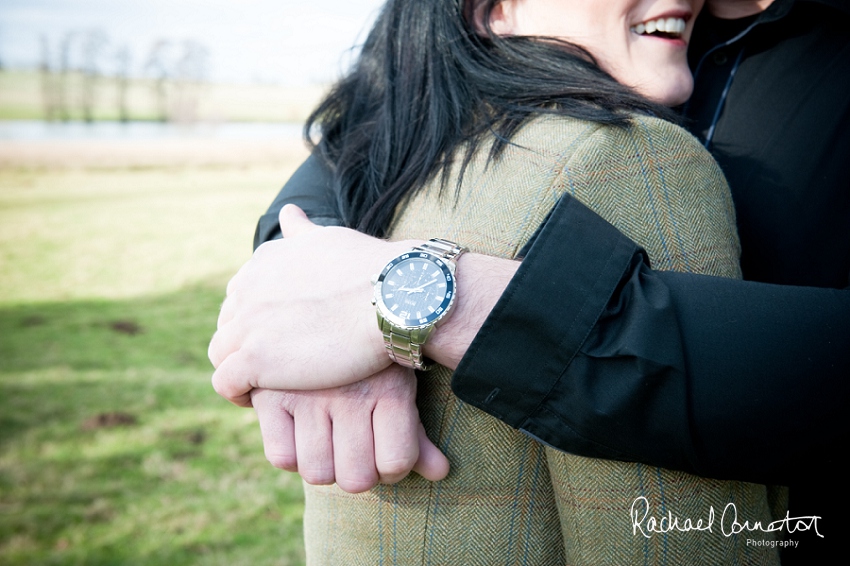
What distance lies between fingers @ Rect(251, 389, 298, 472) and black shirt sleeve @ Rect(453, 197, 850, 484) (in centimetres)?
35

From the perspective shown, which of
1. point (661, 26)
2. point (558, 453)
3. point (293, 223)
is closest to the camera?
point (558, 453)

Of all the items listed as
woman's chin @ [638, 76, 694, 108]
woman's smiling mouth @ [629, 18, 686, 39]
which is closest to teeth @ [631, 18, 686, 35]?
woman's smiling mouth @ [629, 18, 686, 39]

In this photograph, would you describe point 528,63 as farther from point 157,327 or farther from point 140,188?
point 140,188

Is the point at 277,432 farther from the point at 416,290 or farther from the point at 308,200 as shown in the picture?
the point at 308,200

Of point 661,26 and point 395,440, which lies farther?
point 661,26

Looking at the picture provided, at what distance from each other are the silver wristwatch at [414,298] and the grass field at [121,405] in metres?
2.94

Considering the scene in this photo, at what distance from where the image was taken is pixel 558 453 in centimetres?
103

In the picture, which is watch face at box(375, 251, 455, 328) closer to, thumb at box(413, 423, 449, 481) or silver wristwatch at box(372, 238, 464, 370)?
silver wristwatch at box(372, 238, 464, 370)

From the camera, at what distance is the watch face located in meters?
0.98

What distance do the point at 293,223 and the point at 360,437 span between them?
0.49m

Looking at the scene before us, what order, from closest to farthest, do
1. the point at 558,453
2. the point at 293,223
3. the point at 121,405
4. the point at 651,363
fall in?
the point at 651,363 < the point at 558,453 < the point at 293,223 < the point at 121,405

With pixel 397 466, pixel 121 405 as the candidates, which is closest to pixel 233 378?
pixel 397 466

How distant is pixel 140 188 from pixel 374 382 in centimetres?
1203

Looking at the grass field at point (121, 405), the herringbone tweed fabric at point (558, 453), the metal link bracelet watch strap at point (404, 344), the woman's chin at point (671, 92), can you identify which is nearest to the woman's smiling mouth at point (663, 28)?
the woman's chin at point (671, 92)
